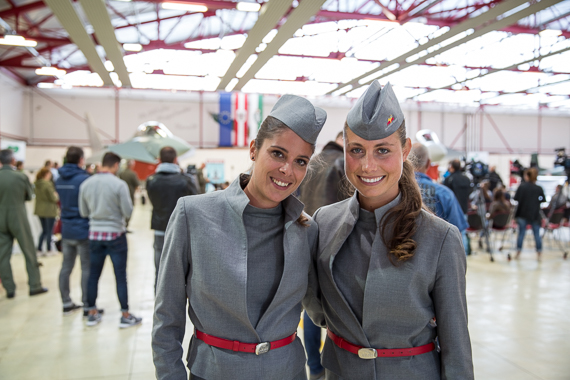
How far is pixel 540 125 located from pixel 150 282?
83.5ft

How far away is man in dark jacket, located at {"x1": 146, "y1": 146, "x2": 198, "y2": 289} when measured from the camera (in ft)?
12.8

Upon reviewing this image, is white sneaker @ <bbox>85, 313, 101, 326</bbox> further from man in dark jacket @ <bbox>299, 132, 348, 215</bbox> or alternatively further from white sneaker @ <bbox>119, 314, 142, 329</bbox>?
man in dark jacket @ <bbox>299, 132, 348, 215</bbox>

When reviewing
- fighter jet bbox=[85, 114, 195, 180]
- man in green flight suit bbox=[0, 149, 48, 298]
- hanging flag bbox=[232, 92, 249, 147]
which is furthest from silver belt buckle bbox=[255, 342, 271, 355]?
hanging flag bbox=[232, 92, 249, 147]

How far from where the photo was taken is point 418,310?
3.70 feet

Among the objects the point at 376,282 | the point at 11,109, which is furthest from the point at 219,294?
the point at 11,109

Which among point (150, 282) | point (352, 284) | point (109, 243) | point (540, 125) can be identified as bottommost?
point (150, 282)

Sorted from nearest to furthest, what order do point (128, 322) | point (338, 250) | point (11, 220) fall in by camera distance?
point (338, 250) < point (128, 322) < point (11, 220)

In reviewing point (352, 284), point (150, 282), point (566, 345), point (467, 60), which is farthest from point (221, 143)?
point (352, 284)

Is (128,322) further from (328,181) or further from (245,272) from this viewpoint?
(245,272)

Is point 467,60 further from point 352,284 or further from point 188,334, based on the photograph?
point 352,284

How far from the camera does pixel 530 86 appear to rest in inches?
677

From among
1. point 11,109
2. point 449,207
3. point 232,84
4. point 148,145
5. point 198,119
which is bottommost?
point 449,207

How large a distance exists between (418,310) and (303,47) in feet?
46.1

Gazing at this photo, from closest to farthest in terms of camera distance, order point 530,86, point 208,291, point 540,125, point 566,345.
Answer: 1. point 208,291
2. point 566,345
3. point 530,86
4. point 540,125
